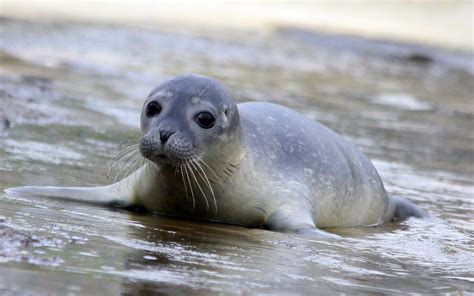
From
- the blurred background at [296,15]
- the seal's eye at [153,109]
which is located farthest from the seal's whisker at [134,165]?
the blurred background at [296,15]

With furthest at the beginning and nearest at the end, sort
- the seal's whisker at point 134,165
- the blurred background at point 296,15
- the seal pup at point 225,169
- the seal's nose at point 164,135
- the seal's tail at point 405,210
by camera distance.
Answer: the blurred background at point 296,15 < the seal's tail at point 405,210 < the seal's whisker at point 134,165 < the seal pup at point 225,169 < the seal's nose at point 164,135

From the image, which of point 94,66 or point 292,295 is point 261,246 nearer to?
point 292,295

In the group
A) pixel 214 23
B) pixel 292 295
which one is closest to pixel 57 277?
pixel 292 295

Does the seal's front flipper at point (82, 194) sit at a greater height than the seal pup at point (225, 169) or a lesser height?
lesser

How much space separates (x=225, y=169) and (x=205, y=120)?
0.92ft

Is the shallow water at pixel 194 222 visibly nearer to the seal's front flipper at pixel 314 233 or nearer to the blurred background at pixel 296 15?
the seal's front flipper at pixel 314 233

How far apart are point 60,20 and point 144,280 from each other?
15.6 meters

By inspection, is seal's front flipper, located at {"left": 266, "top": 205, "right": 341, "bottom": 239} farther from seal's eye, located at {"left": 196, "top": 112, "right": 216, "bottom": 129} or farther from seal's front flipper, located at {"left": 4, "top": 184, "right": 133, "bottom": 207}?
seal's front flipper, located at {"left": 4, "top": 184, "right": 133, "bottom": 207}

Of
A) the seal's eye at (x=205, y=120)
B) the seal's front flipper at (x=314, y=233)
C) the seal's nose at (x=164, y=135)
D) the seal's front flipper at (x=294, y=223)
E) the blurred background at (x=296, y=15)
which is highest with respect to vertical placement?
the blurred background at (x=296, y=15)

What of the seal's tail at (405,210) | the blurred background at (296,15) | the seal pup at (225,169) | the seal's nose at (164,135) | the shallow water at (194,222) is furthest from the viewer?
the blurred background at (296,15)

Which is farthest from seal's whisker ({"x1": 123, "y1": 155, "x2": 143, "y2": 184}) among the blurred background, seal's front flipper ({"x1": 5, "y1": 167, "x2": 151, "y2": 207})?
the blurred background

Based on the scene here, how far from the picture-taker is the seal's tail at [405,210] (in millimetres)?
6594

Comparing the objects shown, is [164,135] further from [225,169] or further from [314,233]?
[314,233]

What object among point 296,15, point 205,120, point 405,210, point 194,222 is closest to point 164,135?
point 205,120
